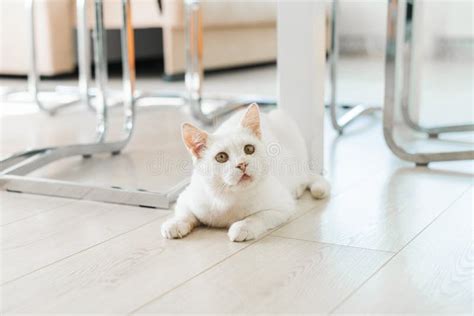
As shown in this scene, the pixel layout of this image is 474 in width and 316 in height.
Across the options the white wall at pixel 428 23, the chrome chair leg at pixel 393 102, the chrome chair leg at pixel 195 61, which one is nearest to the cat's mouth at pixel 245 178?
the chrome chair leg at pixel 393 102

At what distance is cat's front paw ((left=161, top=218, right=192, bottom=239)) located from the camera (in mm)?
1259

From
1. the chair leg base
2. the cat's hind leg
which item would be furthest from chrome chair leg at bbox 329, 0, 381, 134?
the cat's hind leg

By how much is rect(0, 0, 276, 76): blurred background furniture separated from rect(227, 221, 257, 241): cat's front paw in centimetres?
234

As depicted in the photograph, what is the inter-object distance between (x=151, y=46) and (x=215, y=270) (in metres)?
3.30

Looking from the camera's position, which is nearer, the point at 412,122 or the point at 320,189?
the point at 320,189

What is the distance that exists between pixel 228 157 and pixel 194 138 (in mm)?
74

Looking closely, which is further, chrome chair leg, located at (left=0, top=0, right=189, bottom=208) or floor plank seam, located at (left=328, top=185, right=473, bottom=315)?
chrome chair leg, located at (left=0, top=0, right=189, bottom=208)

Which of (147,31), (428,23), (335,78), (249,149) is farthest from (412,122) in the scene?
(428,23)

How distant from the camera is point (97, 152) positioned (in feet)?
6.46

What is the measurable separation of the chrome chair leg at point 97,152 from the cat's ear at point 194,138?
265 millimetres

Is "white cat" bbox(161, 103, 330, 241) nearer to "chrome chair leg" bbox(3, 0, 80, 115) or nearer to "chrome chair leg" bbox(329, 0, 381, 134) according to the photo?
"chrome chair leg" bbox(329, 0, 381, 134)

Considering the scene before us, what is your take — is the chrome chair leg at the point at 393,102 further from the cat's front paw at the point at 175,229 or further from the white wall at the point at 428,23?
the white wall at the point at 428,23

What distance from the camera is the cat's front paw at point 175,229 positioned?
126 centimetres

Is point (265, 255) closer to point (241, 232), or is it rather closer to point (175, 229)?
point (241, 232)
